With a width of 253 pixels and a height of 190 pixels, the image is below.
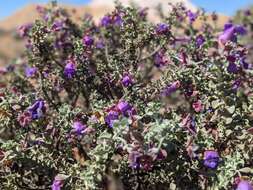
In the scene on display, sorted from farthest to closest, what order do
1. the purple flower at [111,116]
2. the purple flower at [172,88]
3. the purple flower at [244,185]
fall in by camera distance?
the purple flower at [172,88], the purple flower at [111,116], the purple flower at [244,185]

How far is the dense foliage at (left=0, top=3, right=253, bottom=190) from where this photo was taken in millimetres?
3428

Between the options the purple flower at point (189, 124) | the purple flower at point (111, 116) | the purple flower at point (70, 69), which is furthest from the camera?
the purple flower at point (70, 69)

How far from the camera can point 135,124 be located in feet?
11.6

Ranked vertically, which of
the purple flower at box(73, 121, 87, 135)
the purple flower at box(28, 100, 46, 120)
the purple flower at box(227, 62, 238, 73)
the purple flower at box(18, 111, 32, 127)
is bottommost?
the purple flower at box(73, 121, 87, 135)

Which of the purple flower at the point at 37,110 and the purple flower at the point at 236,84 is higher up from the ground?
the purple flower at the point at 236,84

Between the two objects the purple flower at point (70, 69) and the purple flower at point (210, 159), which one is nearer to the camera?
the purple flower at point (210, 159)

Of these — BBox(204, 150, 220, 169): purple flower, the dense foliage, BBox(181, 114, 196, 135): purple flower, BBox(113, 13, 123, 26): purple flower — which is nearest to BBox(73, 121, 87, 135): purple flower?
the dense foliage

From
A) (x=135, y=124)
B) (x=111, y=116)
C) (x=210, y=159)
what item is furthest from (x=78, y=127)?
(x=210, y=159)

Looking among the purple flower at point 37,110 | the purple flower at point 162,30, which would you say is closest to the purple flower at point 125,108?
the purple flower at point 37,110

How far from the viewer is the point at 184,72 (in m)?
4.12

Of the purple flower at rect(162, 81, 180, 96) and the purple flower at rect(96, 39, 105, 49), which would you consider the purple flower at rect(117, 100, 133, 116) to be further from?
the purple flower at rect(96, 39, 105, 49)

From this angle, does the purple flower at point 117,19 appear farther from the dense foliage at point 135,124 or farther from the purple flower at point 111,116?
the purple flower at point 111,116

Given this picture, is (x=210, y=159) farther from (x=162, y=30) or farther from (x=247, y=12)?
(x=247, y=12)

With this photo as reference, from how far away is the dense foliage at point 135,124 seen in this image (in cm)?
343
